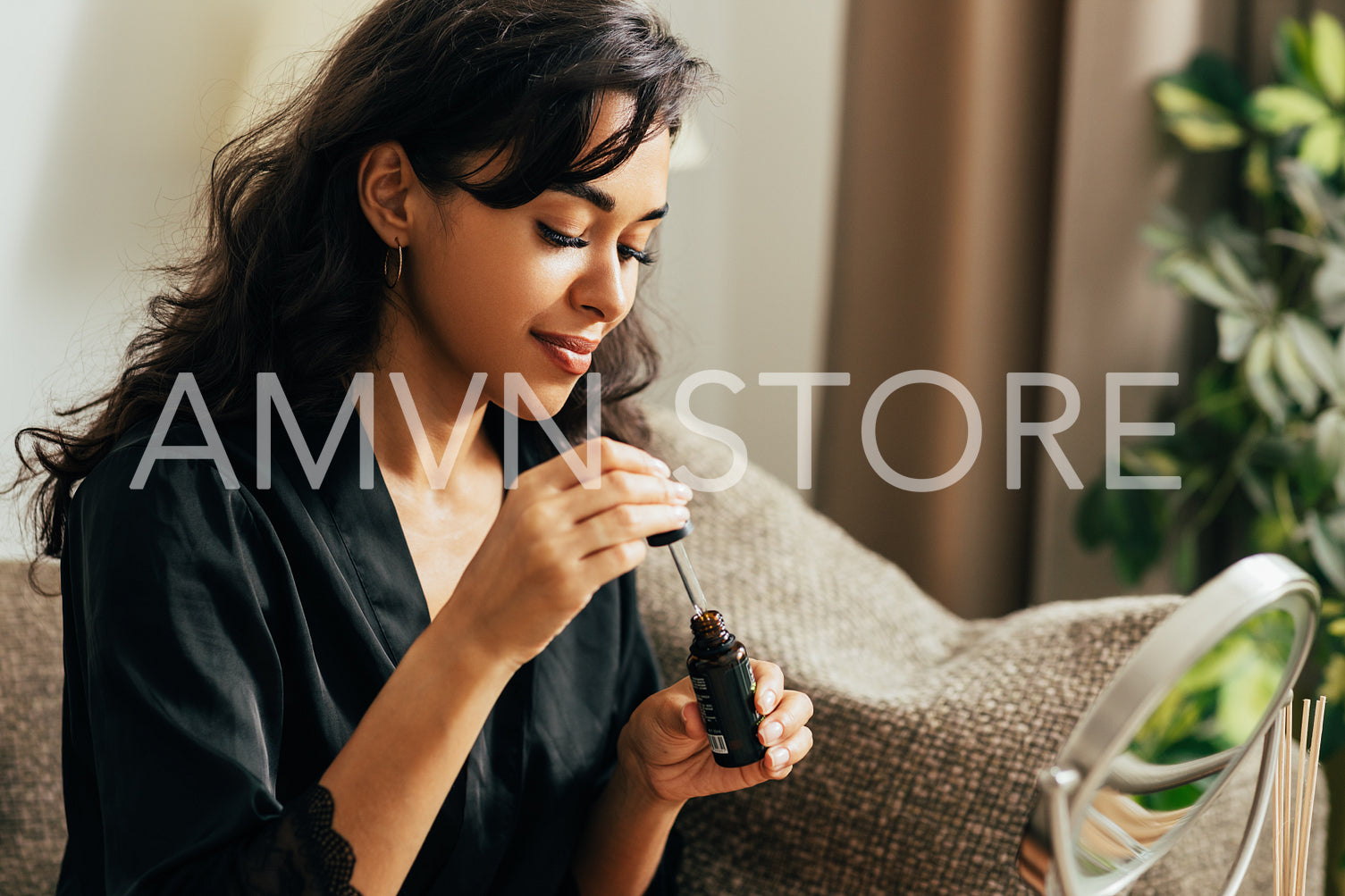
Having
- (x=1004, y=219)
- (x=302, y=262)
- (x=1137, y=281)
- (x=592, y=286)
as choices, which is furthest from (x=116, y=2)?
(x=1137, y=281)

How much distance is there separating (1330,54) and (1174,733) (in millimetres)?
1270

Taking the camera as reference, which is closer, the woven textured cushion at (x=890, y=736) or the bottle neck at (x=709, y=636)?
the bottle neck at (x=709, y=636)

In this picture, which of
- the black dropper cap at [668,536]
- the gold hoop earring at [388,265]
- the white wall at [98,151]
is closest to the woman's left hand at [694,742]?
the black dropper cap at [668,536]

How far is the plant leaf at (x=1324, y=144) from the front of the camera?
1431 mm

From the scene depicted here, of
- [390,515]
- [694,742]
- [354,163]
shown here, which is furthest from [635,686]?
[354,163]

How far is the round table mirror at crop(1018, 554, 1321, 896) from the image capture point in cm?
42

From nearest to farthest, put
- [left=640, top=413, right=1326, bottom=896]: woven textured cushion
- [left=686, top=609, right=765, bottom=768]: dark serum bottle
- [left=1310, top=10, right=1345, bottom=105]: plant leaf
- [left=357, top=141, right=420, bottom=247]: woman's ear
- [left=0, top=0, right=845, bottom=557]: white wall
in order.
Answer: [left=686, top=609, right=765, bottom=768]: dark serum bottle → [left=357, top=141, right=420, bottom=247]: woman's ear → [left=640, top=413, right=1326, bottom=896]: woven textured cushion → [left=0, top=0, right=845, bottom=557]: white wall → [left=1310, top=10, right=1345, bottom=105]: plant leaf

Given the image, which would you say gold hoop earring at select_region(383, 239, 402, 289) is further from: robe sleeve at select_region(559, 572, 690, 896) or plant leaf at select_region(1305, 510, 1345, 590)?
plant leaf at select_region(1305, 510, 1345, 590)

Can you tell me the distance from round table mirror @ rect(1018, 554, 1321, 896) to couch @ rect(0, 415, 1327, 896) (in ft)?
1.27

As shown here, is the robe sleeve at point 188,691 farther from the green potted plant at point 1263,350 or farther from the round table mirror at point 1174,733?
the green potted plant at point 1263,350

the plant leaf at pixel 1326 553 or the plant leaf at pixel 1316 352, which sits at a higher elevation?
the plant leaf at pixel 1316 352

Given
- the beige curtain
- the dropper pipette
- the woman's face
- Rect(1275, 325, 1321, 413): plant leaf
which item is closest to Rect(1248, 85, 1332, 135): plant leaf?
the beige curtain

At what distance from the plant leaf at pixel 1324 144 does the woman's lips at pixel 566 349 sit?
3.71ft

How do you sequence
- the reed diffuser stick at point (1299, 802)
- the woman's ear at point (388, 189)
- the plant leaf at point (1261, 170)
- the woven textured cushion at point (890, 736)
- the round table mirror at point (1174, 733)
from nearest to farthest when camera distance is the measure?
1. the round table mirror at point (1174, 733)
2. the reed diffuser stick at point (1299, 802)
3. the woman's ear at point (388, 189)
4. the woven textured cushion at point (890, 736)
5. the plant leaf at point (1261, 170)
